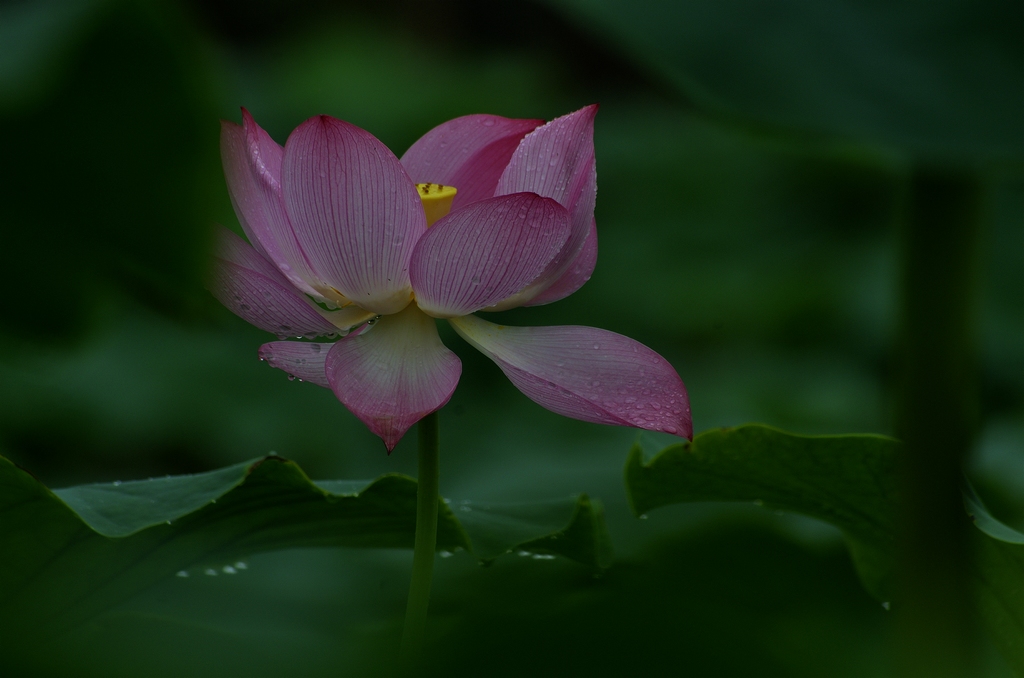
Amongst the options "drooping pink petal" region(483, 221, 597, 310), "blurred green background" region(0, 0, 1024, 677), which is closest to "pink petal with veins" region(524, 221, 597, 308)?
"drooping pink petal" region(483, 221, 597, 310)

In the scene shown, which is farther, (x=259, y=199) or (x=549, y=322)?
(x=549, y=322)

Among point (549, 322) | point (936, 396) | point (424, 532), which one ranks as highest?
point (936, 396)

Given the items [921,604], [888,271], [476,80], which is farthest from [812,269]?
[921,604]

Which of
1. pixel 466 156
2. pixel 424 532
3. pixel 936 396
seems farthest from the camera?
pixel 466 156

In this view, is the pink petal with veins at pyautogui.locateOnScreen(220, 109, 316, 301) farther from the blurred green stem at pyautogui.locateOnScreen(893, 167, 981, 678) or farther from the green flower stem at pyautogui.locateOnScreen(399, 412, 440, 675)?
the blurred green stem at pyautogui.locateOnScreen(893, 167, 981, 678)

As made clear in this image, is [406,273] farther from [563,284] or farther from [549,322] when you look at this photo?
[549,322]

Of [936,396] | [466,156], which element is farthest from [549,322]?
[936,396]
